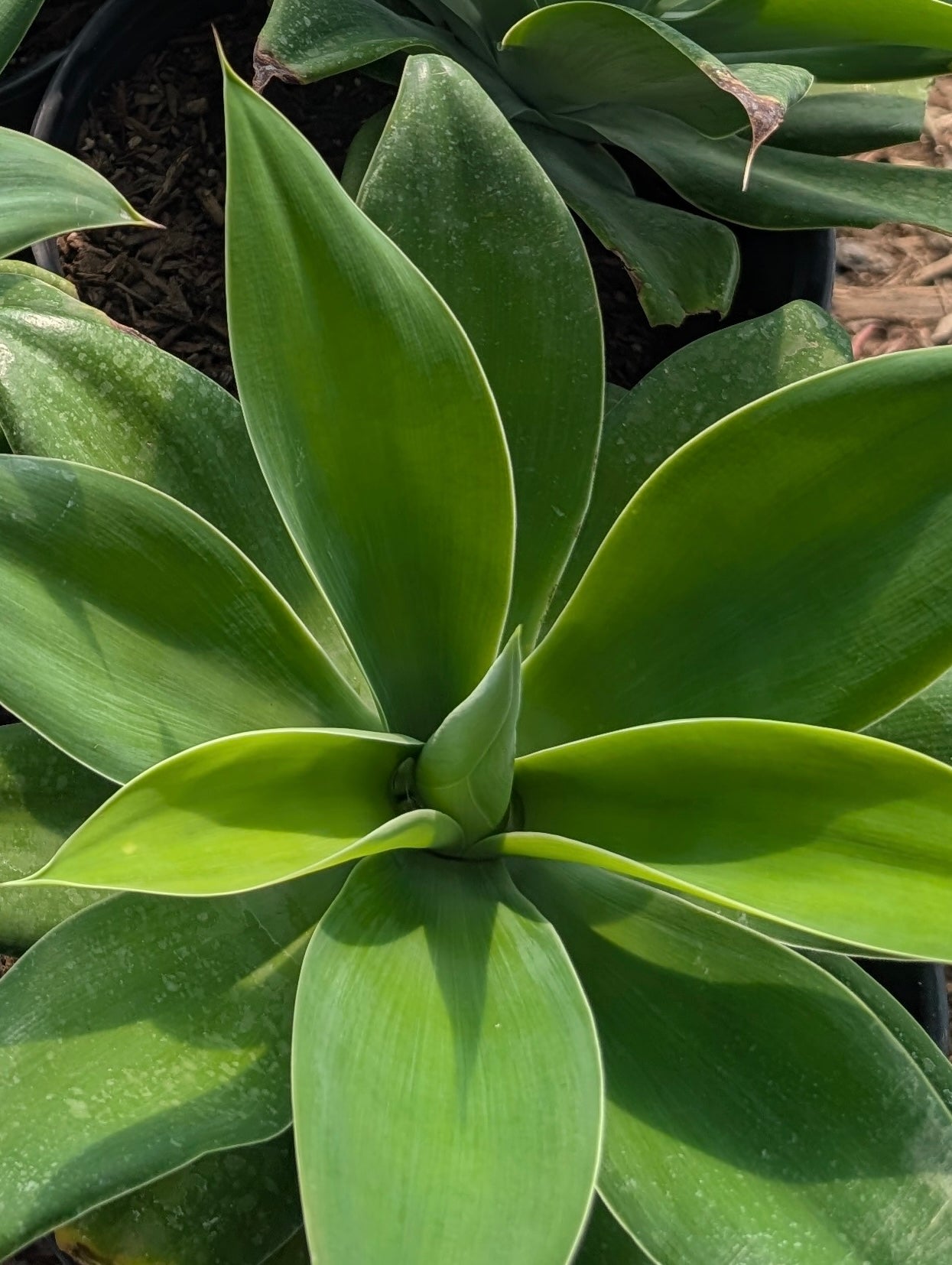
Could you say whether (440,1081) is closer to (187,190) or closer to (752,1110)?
(752,1110)

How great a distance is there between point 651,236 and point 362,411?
0.45 meters

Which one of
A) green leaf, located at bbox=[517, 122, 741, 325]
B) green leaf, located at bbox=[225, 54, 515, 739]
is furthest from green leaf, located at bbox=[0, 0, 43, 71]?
green leaf, located at bbox=[517, 122, 741, 325]

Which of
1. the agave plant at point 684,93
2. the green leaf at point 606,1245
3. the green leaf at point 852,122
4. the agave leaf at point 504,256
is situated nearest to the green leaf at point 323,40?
the agave plant at point 684,93

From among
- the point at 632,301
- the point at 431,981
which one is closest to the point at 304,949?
the point at 431,981

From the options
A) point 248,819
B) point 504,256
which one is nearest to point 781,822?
point 248,819

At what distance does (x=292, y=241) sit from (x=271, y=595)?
19cm

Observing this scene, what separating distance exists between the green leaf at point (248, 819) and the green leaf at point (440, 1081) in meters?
0.04

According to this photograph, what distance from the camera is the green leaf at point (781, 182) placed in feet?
2.88

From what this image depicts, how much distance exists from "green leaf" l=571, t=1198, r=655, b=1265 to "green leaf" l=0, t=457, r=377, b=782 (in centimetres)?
36

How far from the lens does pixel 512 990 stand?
1.80 feet

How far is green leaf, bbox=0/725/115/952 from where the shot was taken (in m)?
0.62

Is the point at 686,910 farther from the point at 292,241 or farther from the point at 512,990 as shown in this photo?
the point at 292,241

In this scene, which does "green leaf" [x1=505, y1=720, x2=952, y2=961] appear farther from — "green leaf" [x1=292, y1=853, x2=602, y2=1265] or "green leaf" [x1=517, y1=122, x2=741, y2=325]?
"green leaf" [x1=517, y1=122, x2=741, y2=325]

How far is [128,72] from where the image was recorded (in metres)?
1.04
